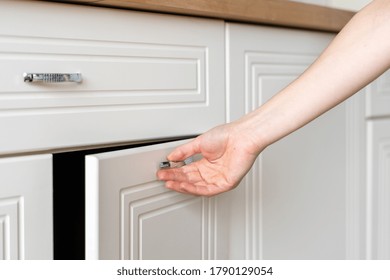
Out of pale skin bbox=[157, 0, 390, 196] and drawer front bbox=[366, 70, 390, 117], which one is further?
drawer front bbox=[366, 70, 390, 117]

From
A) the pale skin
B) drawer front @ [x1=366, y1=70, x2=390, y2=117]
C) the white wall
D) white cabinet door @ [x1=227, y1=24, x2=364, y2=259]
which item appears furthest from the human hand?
the white wall

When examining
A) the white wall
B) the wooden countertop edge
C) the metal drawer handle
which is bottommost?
the metal drawer handle

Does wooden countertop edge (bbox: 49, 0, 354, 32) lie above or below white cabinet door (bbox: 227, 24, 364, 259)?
above

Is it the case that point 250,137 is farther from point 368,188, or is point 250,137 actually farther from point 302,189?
point 368,188

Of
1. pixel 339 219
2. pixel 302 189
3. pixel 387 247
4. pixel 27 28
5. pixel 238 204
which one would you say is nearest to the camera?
pixel 27 28

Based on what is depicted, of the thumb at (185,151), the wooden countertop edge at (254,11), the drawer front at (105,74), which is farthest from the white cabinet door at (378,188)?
the thumb at (185,151)

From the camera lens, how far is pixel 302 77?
75cm

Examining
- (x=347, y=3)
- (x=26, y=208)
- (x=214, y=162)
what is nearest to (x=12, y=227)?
(x=26, y=208)

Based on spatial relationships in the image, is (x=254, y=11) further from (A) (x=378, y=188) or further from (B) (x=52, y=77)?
(A) (x=378, y=188)

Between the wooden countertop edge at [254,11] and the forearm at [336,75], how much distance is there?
18 cm

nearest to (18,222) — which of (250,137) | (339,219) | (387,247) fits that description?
(250,137)

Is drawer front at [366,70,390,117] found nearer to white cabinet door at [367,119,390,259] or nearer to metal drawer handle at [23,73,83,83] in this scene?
white cabinet door at [367,119,390,259]

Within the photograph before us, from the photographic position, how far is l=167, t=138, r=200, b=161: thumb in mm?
807
